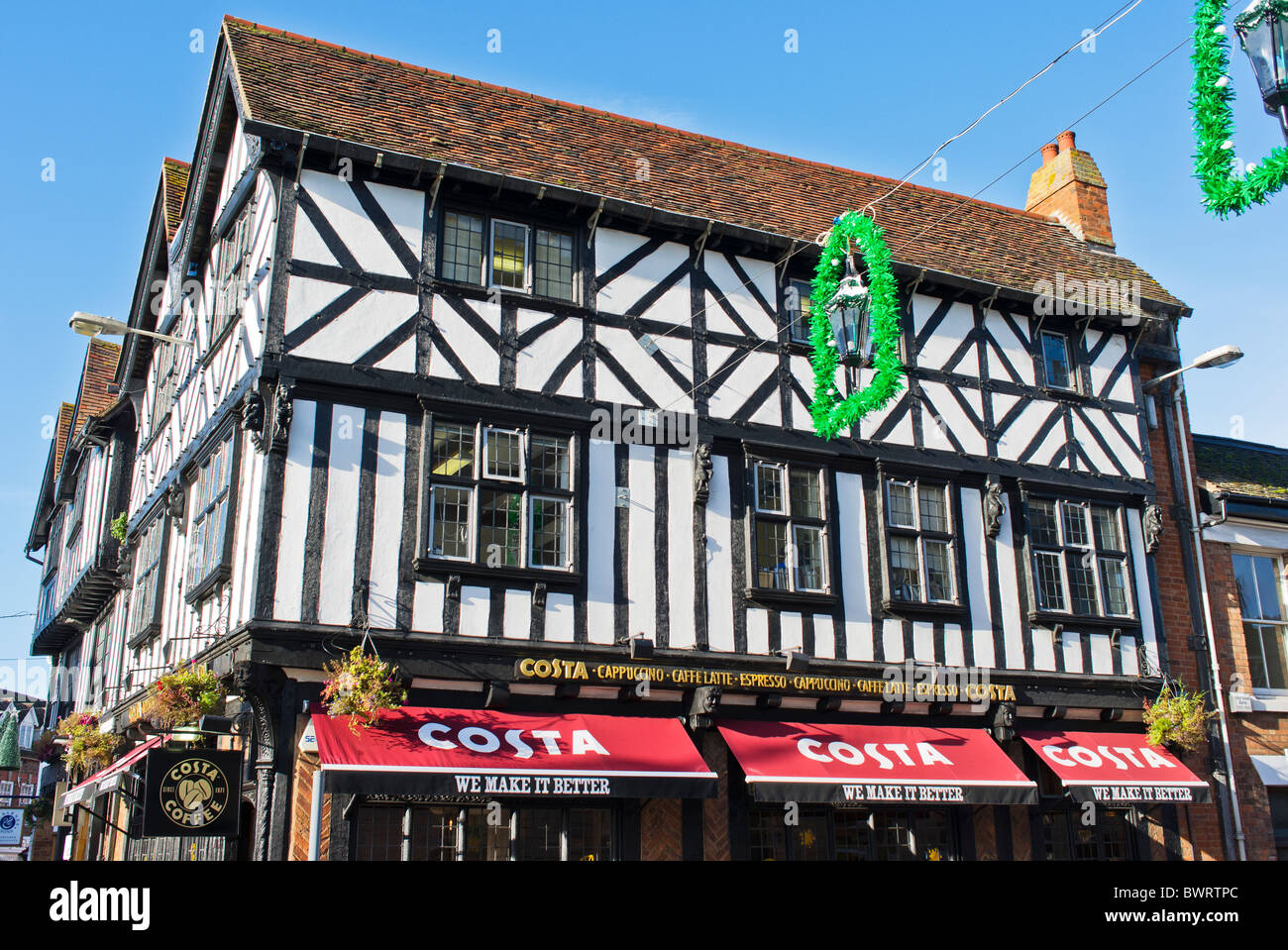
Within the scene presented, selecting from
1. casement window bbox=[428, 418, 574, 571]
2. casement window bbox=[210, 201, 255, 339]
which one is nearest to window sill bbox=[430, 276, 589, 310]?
casement window bbox=[428, 418, 574, 571]

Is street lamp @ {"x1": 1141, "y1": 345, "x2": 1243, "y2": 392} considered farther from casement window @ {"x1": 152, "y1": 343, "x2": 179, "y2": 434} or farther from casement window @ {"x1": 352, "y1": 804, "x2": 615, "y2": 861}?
casement window @ {"x1": 152, "y1": 343, "x2": 179, "y2": 434}

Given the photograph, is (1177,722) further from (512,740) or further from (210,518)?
(210,518)

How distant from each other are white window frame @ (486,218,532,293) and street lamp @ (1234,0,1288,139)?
8046mm

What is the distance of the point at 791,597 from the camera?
13.2 meters

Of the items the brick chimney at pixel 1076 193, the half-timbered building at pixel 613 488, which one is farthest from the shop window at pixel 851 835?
the brick chimney at pixel 1076 193

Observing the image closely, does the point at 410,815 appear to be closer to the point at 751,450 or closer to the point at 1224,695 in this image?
the point at 751,450

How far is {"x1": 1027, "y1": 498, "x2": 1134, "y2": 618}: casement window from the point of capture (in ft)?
49.1

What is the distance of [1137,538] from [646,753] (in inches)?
319

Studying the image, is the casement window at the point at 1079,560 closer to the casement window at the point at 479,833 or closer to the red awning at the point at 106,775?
the casement window at the point at 479,833

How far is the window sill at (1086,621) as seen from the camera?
47.8 ft

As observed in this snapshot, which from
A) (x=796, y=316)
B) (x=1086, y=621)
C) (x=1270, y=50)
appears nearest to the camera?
(x=1270, y=50)

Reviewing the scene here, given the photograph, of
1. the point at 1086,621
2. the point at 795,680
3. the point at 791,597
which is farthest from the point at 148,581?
the point at 1086,621

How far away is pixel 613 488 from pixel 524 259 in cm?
287

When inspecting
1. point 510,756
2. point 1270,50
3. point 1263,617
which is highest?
point 1270,50
